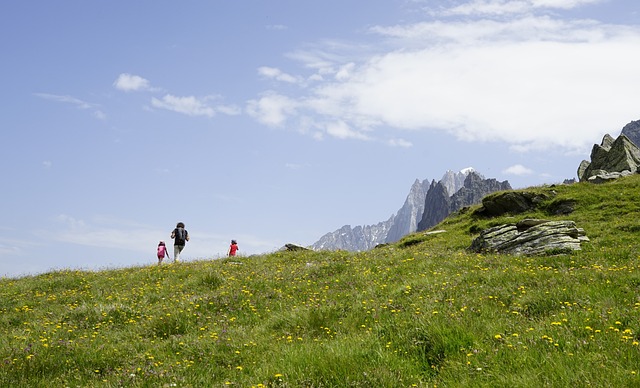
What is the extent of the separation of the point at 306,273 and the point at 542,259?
8.25m

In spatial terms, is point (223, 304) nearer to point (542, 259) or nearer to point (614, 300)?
point (614, 300)

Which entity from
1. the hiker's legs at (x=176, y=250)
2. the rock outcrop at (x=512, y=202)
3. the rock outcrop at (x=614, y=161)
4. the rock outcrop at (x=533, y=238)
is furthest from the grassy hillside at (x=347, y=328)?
the rock outcrop at (x=614, y=161)

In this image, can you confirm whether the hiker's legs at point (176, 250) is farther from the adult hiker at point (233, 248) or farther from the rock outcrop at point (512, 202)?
the rock outcrop at point (512, 202)

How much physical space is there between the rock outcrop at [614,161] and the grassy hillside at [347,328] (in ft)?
83.7

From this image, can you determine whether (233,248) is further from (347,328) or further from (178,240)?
(347,328)

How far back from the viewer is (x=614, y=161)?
42469 mm

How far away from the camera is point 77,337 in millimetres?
9945

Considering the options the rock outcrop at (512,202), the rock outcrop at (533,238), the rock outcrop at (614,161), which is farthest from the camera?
the rock outcrop at (614,161)

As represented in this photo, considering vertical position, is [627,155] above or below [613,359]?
above

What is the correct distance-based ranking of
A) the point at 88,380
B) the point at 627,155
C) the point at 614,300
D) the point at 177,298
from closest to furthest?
the point at 88,380 < the point at 614,300 < the point at 177,298 < the point at 627,155

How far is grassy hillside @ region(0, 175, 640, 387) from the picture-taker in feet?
19.9

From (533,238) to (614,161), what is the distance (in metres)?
30.1

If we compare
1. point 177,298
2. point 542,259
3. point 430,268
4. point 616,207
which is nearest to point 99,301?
point 177,298

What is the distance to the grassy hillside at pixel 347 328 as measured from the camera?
6.06 m
